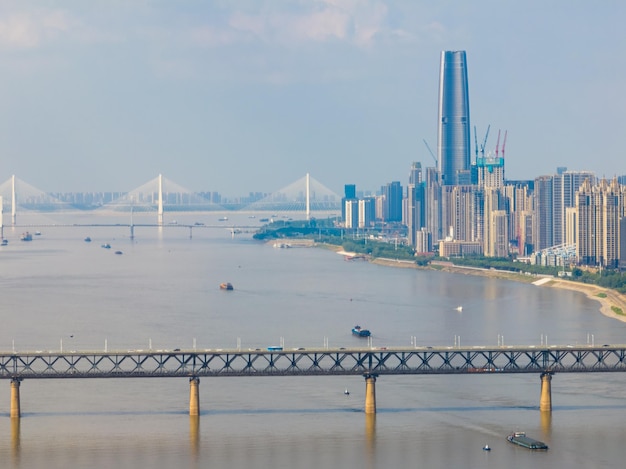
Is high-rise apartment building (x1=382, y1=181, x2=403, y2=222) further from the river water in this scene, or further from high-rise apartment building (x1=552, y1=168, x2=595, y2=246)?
the river water

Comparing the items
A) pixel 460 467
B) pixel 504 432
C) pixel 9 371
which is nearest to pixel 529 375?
pixel 504 432

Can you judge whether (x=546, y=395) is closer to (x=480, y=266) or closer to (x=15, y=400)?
(x=15, y=400)

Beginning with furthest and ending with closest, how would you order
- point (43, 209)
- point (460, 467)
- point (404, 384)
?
point (43, 209) → point (404, 384) → point (460, 467)

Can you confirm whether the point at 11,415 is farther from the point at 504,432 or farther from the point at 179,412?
the point at 504,432

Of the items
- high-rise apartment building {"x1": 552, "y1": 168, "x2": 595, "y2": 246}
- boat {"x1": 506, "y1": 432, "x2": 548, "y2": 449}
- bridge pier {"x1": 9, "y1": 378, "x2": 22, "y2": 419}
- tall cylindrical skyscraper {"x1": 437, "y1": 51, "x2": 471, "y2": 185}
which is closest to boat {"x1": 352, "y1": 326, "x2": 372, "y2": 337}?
boat {"x1": 506, "y1": 432, "x2": 548, "y2": 449}

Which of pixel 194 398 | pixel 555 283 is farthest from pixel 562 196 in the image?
pixel 194 398

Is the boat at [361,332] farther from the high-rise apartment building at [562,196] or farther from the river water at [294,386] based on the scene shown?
the high-rise apartment building at [562,196]

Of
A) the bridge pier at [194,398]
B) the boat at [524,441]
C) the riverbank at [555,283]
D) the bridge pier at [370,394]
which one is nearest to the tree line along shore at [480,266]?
the riverbank at [555,283]
